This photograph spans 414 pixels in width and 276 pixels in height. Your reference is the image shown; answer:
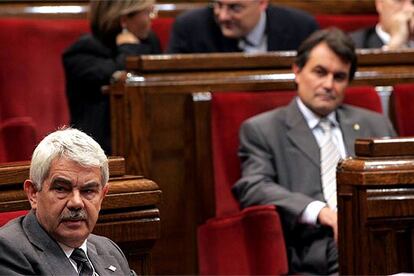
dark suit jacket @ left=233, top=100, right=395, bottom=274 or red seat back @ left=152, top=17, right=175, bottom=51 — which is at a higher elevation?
red seat back @ left=152, top=17, right=175, bottom=51


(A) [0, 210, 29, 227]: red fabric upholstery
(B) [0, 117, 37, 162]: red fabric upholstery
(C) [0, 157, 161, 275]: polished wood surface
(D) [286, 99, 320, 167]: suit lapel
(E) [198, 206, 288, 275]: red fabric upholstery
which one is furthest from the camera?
(D) [286, 99, 320, 167]: suit lapel

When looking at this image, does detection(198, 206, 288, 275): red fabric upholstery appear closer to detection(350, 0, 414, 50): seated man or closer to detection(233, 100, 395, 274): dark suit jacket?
detection(233, 100, 395, 274): dark suit jacket

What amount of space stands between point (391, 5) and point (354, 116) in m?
0.60

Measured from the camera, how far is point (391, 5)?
8.38 ft

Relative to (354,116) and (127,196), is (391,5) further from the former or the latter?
(127,196)

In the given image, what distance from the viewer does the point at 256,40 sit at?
2422mm

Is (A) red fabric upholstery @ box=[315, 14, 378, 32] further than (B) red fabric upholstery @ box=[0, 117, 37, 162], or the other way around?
(A) red fabric upholstery @ box=[315, 14, 378, 32]

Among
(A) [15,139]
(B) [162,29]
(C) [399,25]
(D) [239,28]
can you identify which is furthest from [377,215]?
(B) [162,29]

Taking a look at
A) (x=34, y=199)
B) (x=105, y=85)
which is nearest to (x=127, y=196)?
(x=34, y=199)

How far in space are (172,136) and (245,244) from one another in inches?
13.3

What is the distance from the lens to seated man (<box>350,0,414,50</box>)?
2.52 meters

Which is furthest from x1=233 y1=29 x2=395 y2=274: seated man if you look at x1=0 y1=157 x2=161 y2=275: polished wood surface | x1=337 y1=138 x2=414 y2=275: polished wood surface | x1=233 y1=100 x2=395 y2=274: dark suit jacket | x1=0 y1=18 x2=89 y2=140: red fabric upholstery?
x1=0 y1=18 x2=89 y2=140: red fabric upholstery

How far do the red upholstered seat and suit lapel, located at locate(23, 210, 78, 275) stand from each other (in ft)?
2.18

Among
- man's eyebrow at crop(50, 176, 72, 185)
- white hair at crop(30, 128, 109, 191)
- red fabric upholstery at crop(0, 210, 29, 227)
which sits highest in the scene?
white hair at crop(30, 128, 109, 191)
